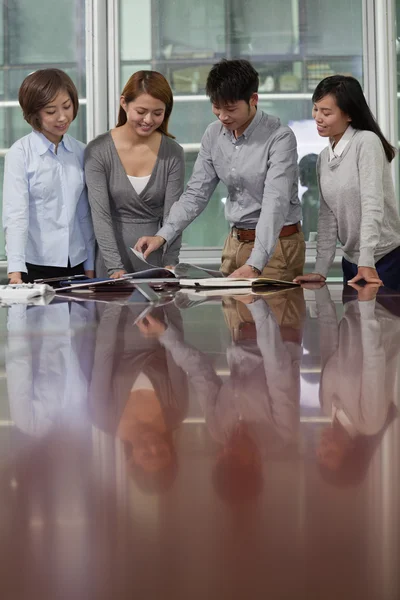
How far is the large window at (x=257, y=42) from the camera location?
3992mm

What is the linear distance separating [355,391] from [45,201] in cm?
220

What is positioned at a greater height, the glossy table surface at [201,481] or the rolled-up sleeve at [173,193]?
the rolled-up sleeve at [173,193]

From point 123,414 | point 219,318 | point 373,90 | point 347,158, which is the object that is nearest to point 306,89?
point 373,90

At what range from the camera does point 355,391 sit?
0.33 metres

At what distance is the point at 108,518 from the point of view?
0.57 feet

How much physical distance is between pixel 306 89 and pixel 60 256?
2096 millimetres

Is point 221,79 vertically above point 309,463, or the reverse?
point 221,79

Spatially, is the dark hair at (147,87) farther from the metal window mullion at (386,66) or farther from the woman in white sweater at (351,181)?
the metal window mullion at (386,66)

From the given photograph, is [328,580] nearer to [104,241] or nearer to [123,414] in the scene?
[123,414]

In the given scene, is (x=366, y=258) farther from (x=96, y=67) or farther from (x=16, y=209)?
(x=96, y=67)

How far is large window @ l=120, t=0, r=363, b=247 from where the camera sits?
3.99 meters

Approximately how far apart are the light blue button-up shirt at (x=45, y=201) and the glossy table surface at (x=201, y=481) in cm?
200

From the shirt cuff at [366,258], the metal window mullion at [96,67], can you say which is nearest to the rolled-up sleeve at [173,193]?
the shirt cuff at [366,258]

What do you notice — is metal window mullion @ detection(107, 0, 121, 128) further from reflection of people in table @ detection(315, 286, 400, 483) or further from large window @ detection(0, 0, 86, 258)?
reflection of people in table @ detection(315, 286, 400, 483)
